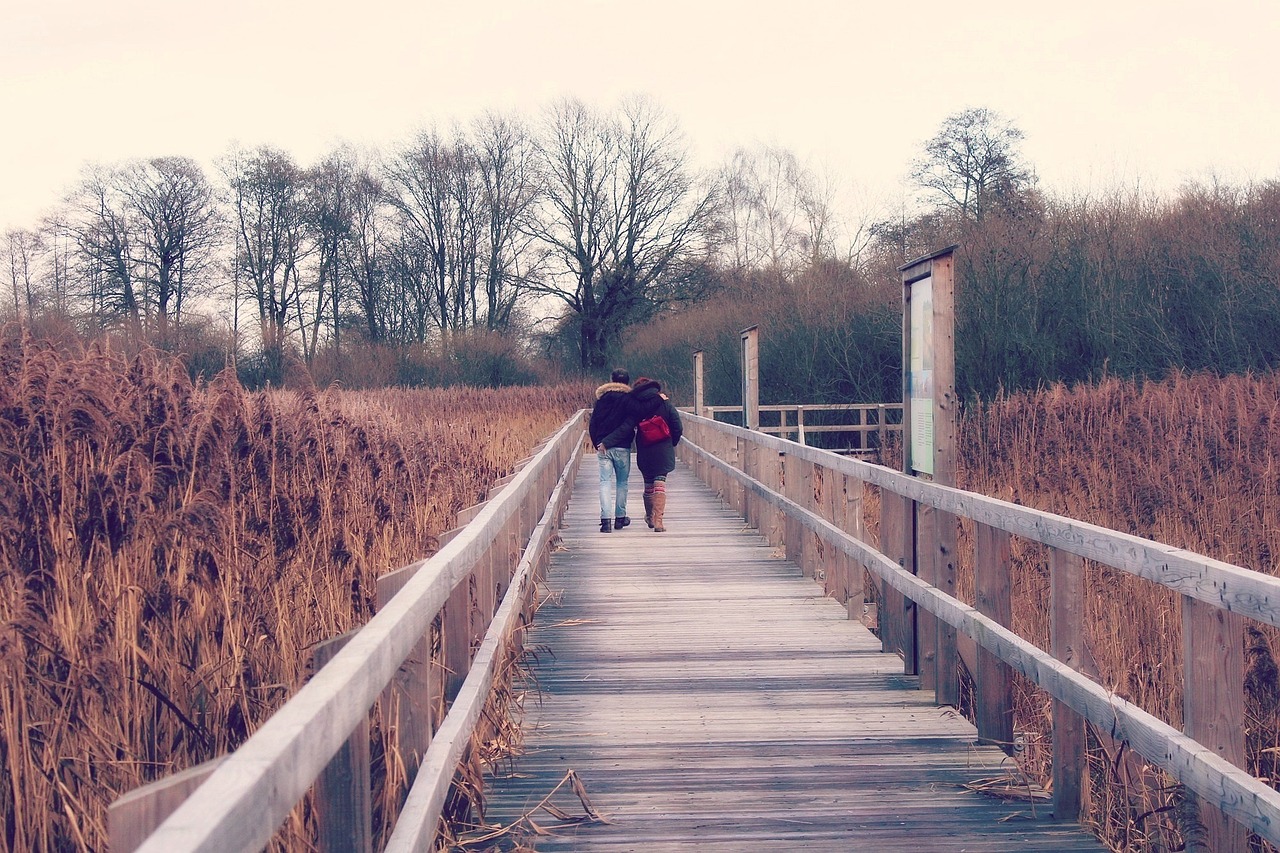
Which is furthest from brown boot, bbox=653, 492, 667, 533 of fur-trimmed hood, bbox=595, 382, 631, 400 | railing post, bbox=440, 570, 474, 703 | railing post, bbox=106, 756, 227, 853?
railing post, bbox=106, 756, 227, 853

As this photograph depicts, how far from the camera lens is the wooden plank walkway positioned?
4113 mm

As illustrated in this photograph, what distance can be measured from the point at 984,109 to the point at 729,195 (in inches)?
404

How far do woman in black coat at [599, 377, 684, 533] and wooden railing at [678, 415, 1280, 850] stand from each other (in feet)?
12.5

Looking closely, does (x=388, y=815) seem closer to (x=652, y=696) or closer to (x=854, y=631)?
(x=652, y=696)

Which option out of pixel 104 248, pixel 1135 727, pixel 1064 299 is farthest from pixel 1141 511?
pixel 104 248

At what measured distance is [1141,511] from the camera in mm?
10125

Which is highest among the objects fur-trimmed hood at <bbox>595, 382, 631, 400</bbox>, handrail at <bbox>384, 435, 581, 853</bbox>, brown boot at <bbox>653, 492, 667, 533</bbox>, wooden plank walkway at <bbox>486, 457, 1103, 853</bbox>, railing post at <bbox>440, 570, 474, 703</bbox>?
fur-trimmed hood at <bbox>595, 382, 631, 400</bbox>

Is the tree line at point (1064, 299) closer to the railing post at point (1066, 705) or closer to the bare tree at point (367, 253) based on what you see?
the railing post at point (1066, 705)

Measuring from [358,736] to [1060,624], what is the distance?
96.5 inches

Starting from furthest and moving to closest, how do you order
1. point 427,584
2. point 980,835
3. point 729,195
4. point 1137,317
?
point 729,195, point 1137,317, point 980,835, point 427,584

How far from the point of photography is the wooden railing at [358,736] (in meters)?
1.55

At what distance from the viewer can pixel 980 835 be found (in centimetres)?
404

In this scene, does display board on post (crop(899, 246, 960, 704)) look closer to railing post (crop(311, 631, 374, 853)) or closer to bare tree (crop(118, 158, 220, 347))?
railing post (crop(311, 631, 374, 853))

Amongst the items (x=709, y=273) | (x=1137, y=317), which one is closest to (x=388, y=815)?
(x=1137, y=317)
